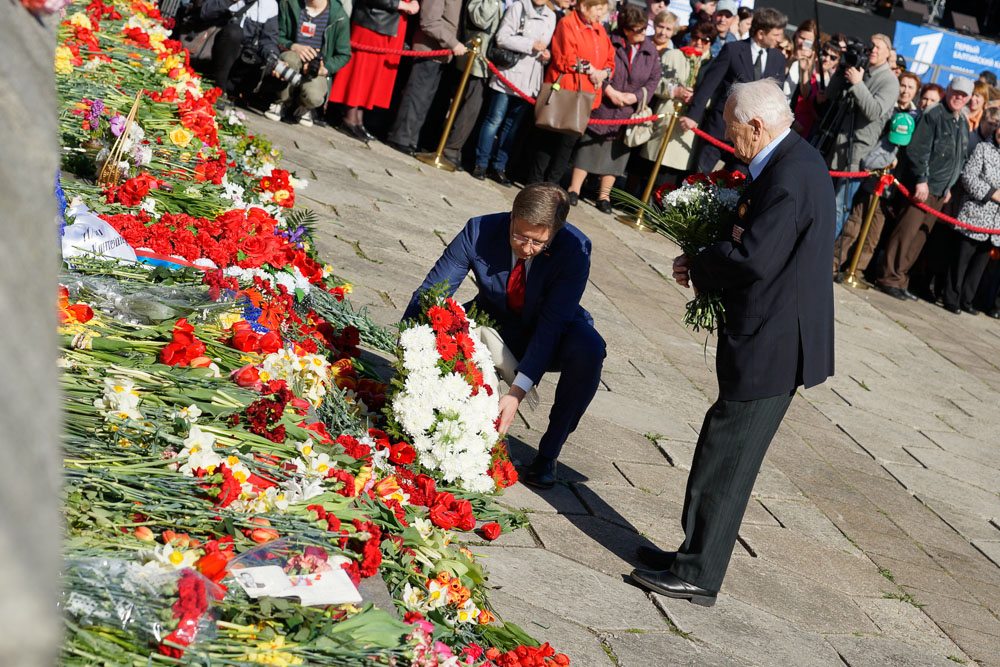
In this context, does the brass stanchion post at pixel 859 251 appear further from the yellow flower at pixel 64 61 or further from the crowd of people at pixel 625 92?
the yellow flower at pixel 64 61

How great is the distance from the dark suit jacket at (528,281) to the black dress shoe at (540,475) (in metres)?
0.50

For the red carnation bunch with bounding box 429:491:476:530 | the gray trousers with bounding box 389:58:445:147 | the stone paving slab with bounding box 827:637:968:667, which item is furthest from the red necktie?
the gray trousers with bounding box 389:58:445:147

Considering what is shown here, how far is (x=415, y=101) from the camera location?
10.7 meters

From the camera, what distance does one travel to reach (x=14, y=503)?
2.37ft

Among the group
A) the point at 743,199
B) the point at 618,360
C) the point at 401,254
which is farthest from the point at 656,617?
the point at 401,254

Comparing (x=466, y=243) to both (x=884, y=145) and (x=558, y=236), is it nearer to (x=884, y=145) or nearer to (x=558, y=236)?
(x=558, y=236)

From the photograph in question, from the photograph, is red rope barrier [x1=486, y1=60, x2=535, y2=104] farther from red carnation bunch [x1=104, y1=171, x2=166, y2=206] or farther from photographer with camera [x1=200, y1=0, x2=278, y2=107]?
red carnation bunch [x1=104, y1=171, x2=166, y2=206]

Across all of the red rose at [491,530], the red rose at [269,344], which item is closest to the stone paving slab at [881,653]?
the red rose at [491,530]

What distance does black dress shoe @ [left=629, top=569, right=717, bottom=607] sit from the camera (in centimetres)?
403

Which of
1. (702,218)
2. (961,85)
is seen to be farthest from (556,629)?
(961,85)

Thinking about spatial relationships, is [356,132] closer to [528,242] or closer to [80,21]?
[80,21]

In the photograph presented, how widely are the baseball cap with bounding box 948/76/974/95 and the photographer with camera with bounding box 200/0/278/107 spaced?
23.9 ft

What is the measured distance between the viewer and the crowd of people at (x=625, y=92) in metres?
9.88

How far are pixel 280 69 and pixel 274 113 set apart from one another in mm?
721
